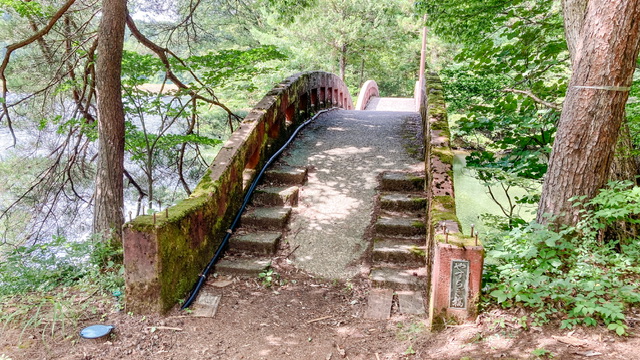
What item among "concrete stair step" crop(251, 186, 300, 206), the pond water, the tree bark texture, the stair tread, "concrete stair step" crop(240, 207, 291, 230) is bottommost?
the pond water

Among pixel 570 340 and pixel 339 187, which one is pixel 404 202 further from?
pixel 570 340

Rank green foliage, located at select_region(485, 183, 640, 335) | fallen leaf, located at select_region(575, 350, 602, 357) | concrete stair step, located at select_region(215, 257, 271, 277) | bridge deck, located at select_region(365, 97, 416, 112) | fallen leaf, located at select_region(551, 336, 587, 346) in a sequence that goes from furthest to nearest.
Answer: bridge deck, located at select_region(365, 97, 416, 112) < concrete stair step, located at select_region(215, 257, 271, 277) < green foliage, located at select_region(485, 183, 640, 335) < fallen leaf, located at select_region(551, 336, 587, 346) < fallen leaf, located at select_region(575, 350, 602, 357)

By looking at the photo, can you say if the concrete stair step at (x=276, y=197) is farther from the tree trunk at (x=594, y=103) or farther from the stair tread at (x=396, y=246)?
the tree trunk at (x=594, y=103)

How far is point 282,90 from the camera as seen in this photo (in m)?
6.80

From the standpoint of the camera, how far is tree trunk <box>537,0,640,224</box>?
3197 mm

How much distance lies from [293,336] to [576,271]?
7.24 feet

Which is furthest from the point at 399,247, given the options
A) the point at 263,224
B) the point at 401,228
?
the point at 263,224

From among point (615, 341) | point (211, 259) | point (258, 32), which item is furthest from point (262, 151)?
point (258, 32)

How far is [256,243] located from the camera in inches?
184

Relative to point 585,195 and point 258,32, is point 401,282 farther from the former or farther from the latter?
point 258,32

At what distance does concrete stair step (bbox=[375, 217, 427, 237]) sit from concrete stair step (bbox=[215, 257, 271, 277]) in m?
1.26

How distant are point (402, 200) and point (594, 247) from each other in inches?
80.4

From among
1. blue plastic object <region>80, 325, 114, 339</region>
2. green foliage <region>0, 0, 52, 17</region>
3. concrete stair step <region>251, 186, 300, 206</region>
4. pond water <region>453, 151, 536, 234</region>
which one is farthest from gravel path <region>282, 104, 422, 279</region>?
pond water <region>453, 151, 536, 234</region>

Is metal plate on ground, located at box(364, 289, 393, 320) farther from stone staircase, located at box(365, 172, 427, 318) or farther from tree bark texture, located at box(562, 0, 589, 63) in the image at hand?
tree bark texture, located at box(562, 0, 589, 63)
